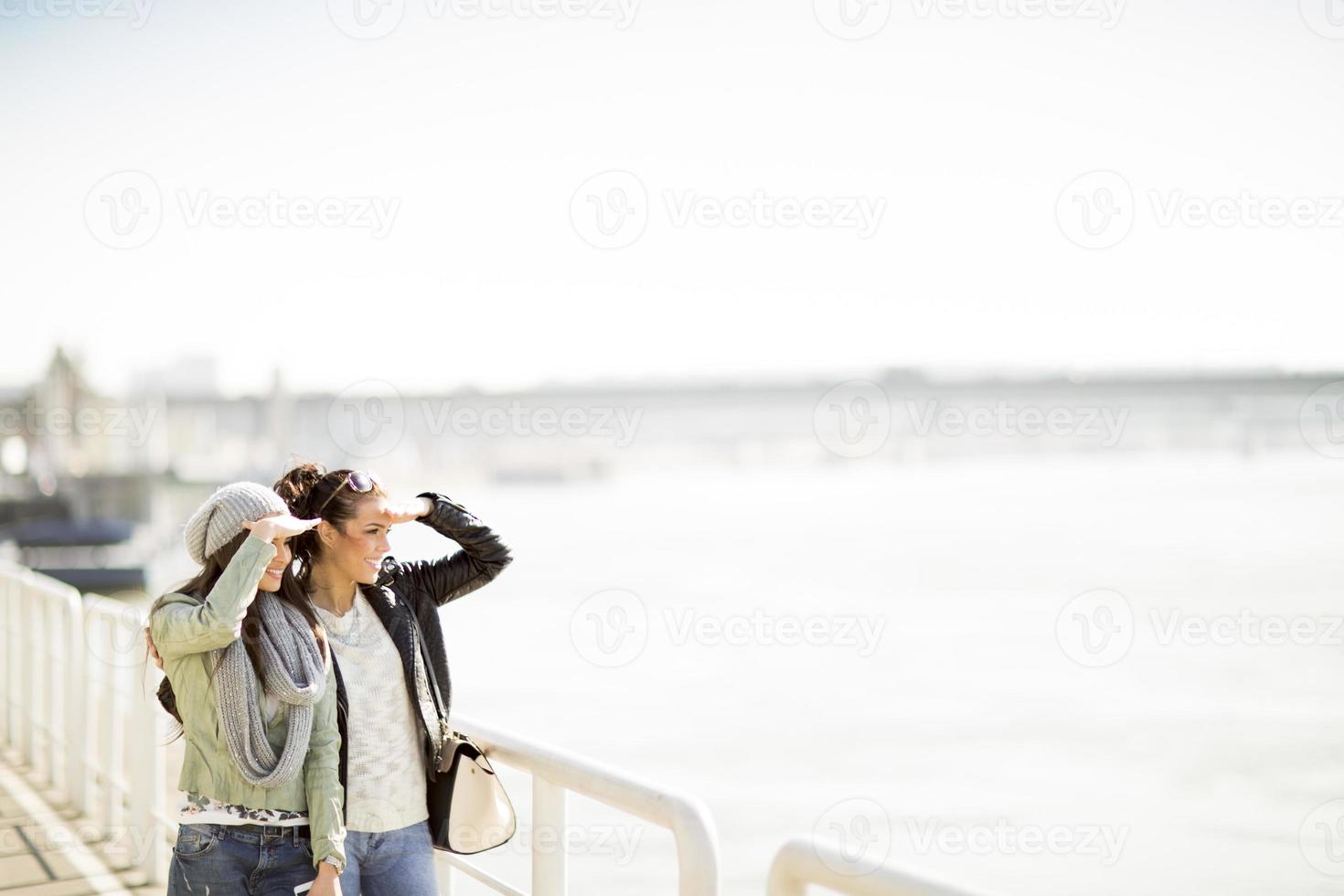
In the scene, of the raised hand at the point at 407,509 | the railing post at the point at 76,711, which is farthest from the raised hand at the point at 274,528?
the railing post at the point at 76,711

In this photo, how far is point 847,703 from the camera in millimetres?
25203

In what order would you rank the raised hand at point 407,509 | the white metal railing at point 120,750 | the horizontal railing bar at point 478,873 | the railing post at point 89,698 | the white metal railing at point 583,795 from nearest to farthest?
the white metal railing at point 583,795
the white metal railing at point 120,750
the raised hand at point 407,509
the horizontal railing bar at point 478,873
the railing post at point 89,698

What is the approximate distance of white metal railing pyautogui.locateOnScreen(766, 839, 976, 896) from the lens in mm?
1772

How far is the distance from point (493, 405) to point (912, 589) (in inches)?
937

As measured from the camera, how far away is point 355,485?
2895 millimetres

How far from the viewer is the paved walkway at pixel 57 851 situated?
4969mm

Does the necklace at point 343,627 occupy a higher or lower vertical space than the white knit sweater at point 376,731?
higher

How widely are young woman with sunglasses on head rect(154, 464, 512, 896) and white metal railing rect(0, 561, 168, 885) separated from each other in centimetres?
168

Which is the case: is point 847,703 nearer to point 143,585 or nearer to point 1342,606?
point 143,585

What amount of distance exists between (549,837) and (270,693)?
0.75 metres

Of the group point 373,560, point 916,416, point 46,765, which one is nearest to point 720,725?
point 46,765

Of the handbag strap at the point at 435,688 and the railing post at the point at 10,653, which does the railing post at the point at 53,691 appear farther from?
the handbag strap at the point at 435,688

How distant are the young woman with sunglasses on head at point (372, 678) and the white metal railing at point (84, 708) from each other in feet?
5.53

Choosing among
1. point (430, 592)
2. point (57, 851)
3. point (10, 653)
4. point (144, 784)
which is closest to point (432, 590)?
point (430, 592)
